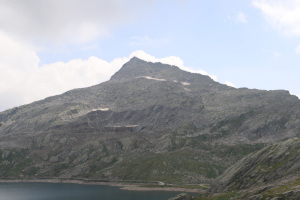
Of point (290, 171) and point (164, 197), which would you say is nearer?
point (290, 171)

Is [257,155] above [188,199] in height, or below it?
above

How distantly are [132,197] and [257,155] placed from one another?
86.2 metres

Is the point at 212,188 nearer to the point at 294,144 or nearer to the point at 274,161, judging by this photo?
the point at 274,161

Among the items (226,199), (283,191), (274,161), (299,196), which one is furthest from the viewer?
(274,161)

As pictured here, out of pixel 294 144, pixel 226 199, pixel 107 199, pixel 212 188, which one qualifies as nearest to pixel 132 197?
pixel 107 199

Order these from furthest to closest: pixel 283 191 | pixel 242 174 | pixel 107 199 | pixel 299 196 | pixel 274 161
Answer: pixel 107 199, pixel 242 174, pixel 274 161, pixel 283 191, pixel 299 196

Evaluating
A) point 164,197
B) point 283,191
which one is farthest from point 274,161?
point 164,197

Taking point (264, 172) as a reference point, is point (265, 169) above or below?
above

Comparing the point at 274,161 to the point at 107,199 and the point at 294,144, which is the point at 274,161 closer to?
the point at 294,144

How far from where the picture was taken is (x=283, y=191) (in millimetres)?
93188

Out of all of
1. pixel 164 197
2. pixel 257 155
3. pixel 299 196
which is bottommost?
pixel 164 197

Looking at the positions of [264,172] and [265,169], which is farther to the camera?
[265,169]

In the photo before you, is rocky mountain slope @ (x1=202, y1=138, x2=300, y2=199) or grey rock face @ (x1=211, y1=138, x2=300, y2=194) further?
grey rock face @ (x1=211, y1=138, x2=300, y2=194)

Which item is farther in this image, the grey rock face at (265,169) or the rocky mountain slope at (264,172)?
the grey rock face at (265,169)
